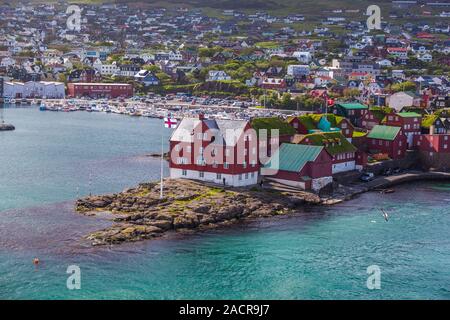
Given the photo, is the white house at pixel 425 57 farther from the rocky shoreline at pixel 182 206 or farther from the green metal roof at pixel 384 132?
the rocky shoreline at pixel 182 206

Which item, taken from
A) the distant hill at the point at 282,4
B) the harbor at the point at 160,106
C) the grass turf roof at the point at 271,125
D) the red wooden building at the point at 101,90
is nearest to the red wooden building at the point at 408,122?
the grass turf roof at the point at 271,125

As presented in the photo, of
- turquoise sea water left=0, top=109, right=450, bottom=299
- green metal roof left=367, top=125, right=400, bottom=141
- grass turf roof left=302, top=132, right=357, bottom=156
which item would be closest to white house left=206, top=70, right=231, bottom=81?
green metal roof left=367, top=125, right=400, bottom=141

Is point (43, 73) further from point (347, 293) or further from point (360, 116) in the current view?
point (347, 293)

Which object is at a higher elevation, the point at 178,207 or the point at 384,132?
the point at 384,132

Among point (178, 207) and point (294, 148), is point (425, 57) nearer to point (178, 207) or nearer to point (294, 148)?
point (294, 148)

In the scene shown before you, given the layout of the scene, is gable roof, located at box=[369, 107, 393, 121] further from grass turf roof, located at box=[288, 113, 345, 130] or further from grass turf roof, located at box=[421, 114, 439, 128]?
grass turf roof, located at box=[288, 113, 345, 130]

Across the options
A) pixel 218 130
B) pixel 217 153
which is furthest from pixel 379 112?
pixel 217 153
